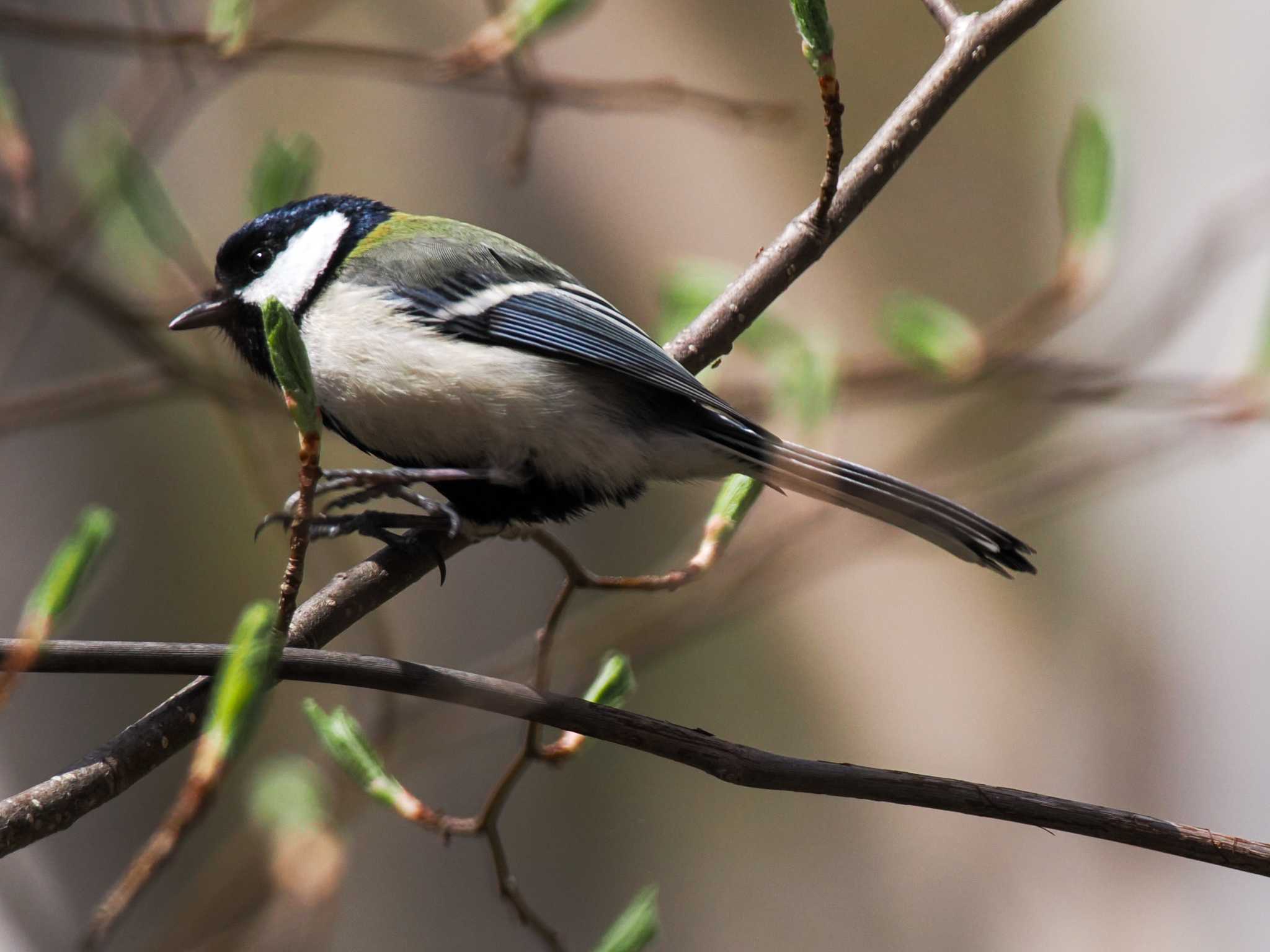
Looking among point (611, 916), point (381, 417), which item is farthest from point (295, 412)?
point (611, 916)

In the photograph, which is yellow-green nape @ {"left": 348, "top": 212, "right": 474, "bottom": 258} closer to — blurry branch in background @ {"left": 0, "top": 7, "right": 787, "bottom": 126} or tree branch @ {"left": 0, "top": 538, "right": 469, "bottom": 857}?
blurry branch in background @ {"left": 0, "top": 7, "right": 787, "bottom": 126}

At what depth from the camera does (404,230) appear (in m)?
2.15

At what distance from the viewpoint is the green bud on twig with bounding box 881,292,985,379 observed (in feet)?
7.09

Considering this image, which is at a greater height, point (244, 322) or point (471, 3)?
point (471, 3)

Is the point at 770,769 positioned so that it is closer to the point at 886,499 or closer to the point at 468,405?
the point at 886,499

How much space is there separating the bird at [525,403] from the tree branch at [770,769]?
59cm

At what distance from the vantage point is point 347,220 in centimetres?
Answer: 219

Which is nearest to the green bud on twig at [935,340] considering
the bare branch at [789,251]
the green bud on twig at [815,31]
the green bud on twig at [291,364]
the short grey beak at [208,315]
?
the bare branch at [789,251]

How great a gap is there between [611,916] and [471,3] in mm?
2975

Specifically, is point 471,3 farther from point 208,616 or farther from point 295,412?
point 295,412

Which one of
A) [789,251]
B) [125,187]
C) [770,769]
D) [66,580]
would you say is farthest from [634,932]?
[125,187]

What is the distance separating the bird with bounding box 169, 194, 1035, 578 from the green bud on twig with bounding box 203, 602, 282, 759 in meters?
0.90

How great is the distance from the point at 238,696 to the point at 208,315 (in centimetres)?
131

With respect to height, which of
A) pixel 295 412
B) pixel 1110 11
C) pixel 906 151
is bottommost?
pixel 295 412
